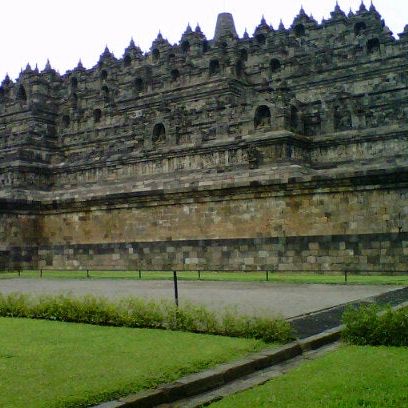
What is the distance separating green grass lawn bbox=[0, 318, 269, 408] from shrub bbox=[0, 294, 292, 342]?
325mm

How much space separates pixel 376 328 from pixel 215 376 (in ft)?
10.4

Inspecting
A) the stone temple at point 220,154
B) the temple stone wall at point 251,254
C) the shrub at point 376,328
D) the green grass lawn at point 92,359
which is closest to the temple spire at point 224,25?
the stone temple at point 220,154

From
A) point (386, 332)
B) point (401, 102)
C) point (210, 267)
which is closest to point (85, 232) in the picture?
point (210, 267)

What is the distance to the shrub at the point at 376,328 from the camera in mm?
8875

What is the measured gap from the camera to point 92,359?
25.7ft

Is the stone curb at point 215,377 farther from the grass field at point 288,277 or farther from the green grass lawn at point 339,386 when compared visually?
the grass field at point 288,277

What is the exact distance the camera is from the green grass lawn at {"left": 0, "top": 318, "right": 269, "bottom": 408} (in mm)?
6285

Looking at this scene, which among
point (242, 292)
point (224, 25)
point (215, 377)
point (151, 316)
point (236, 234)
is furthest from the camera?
point (224, 25)

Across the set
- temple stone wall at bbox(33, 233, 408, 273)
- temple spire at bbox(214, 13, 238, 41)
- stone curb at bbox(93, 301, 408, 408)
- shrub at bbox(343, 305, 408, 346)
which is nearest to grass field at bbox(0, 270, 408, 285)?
temple stone wall at bbox(33, 233, 408, 273)

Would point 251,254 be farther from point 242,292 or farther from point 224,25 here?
point 224,25

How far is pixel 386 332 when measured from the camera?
351 inches

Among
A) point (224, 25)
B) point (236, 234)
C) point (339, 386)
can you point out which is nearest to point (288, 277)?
point (236, 234)

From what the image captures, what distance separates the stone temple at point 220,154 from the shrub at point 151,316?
1290 centimetres

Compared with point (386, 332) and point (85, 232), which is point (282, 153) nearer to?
point (85, 232)
